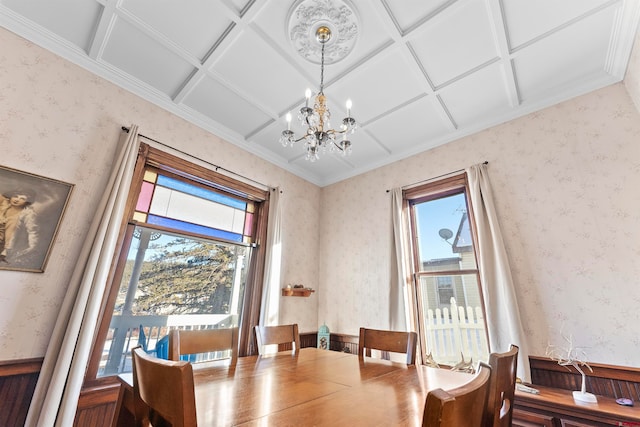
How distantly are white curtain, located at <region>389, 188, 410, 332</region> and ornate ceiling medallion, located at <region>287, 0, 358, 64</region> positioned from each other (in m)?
1.77

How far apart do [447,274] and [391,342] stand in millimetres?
1340

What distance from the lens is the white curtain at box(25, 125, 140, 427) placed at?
156 centimetres

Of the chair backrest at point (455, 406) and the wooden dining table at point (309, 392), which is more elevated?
the chair backrest at point (455, 406)

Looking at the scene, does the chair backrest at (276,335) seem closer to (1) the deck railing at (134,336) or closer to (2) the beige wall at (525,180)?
(1) the deck railing at (134,336)

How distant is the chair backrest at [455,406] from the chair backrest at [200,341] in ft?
4.29

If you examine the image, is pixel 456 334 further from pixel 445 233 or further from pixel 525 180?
pixel 525 180

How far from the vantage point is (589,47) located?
6.57ft

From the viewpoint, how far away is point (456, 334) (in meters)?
2.59

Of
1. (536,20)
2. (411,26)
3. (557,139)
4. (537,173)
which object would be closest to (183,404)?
(411,26)

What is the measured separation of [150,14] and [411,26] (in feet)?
6.02

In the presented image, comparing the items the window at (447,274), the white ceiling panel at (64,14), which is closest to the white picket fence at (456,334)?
the window at (447,274)

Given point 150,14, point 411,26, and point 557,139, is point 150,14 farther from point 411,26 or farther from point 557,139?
point 557,139

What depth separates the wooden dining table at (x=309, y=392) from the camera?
0.80 meters

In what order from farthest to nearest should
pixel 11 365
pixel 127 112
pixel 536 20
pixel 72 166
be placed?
pixel 127 112, pixel 72 166, pixel 536 20, pixel 11 365
